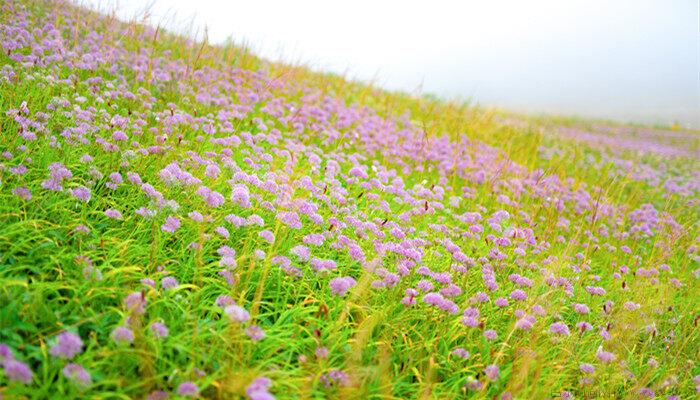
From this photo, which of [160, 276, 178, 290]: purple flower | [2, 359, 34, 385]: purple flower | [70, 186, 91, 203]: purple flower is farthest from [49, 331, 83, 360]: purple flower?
[70, 186, 91, 203]: purple flower

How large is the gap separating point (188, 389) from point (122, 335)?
0.35 meters

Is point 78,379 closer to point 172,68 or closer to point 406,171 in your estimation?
point 406,171

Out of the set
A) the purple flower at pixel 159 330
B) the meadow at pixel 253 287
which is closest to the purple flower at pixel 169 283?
the meadow at pixel 253 287

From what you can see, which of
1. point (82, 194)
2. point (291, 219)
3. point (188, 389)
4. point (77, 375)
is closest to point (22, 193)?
point (82, 194)

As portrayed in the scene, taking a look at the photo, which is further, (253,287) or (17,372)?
(253,287)

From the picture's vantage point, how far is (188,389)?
202 cm

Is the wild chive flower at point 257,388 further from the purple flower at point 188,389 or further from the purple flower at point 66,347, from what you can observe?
the purple flower at point 66,347

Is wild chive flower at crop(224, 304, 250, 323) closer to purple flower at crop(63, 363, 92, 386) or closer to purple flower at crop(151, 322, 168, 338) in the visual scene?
purple flower at crop(151, 322, 168, 338)

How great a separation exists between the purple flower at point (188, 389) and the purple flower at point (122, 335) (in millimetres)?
294

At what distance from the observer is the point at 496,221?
4.82m

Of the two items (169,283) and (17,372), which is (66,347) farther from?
(169,283)

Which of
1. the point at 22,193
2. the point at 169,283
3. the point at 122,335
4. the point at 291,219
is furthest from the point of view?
the point at 291,219

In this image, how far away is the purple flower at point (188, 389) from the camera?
2008 mm

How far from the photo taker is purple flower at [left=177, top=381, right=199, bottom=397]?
6.59 ft
